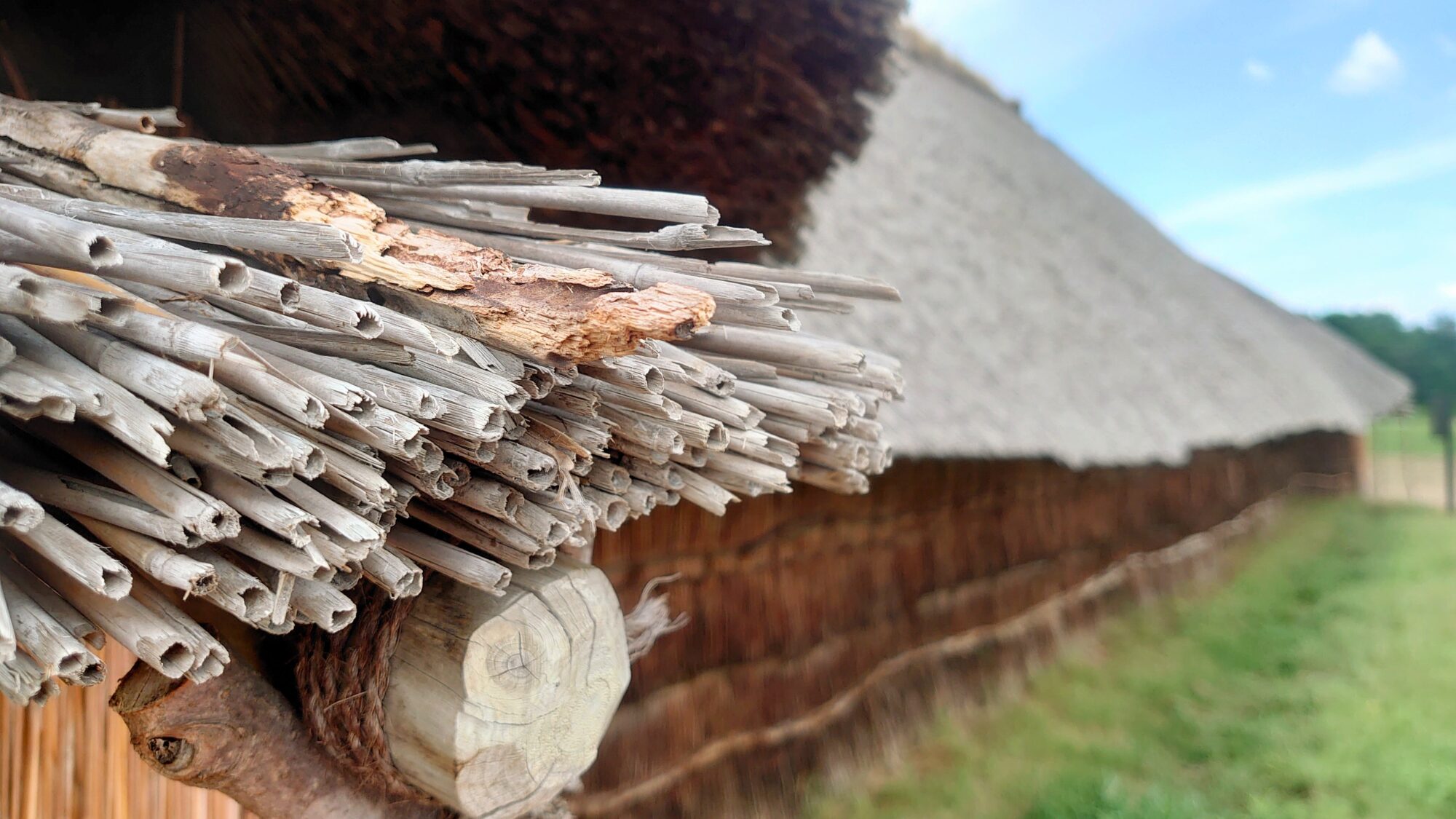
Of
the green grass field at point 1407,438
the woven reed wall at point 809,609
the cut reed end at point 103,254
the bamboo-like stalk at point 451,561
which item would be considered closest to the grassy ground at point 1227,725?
the woven reed wall at point 809,609

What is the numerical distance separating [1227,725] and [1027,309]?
2.08 meters

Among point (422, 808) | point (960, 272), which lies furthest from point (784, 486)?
point (960, 272)

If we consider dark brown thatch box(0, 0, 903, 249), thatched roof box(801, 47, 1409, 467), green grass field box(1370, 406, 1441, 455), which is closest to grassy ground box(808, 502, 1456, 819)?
thatched roof box(801, 47, 1409, 467)

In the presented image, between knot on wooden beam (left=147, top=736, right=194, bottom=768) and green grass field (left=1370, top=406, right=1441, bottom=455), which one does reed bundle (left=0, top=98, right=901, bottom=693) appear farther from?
green grass field (left=1370, top=406, right=1441, bottom=455)

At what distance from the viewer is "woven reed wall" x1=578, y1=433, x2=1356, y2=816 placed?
8.05ft

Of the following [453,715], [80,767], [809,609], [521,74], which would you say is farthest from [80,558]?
[809,609]

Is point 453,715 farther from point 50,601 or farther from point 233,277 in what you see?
point 233,277

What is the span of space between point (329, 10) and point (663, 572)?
4.85ft

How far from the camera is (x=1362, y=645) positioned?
16.6 ft

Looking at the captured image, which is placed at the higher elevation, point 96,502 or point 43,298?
point 43,298

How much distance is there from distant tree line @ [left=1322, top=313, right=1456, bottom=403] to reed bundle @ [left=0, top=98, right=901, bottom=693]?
64.0 ft

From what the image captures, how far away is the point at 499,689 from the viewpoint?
891 mm

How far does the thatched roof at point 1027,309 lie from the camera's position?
3.25 metres

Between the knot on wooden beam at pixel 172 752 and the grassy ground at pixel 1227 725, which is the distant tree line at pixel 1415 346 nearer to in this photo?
the grassy ground at pixel 1227 725
